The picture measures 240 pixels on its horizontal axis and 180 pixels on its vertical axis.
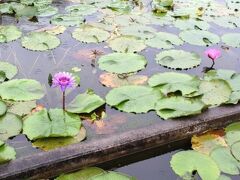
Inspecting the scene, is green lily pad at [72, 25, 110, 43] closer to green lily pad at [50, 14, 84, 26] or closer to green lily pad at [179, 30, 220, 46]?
green lily pad at [50, 14, 84, 26]

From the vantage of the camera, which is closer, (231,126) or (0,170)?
(0,170)

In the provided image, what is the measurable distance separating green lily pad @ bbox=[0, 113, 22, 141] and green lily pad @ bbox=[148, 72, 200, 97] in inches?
42.2

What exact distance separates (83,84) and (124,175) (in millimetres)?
1123

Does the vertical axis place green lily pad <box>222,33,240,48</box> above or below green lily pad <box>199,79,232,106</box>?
below

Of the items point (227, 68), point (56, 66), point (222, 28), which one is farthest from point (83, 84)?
point (222, 28)

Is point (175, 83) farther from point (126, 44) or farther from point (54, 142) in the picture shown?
point (54, 142)

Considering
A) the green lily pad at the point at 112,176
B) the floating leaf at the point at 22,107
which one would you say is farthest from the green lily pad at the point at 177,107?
the floating leaf at the point at 22,107

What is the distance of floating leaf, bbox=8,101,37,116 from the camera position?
101 inches

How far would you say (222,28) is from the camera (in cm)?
421

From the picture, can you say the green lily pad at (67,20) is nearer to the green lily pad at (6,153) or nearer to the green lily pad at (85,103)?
the green lily pad at (85,103)

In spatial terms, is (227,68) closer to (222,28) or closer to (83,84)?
(222,28)

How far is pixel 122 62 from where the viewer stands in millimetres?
3188

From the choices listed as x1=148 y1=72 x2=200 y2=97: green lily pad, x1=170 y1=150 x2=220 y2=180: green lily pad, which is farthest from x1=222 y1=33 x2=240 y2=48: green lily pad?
x1=170 y1=150 x2=220 y2=180: green lily pad

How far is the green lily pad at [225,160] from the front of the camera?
2.18 metres
